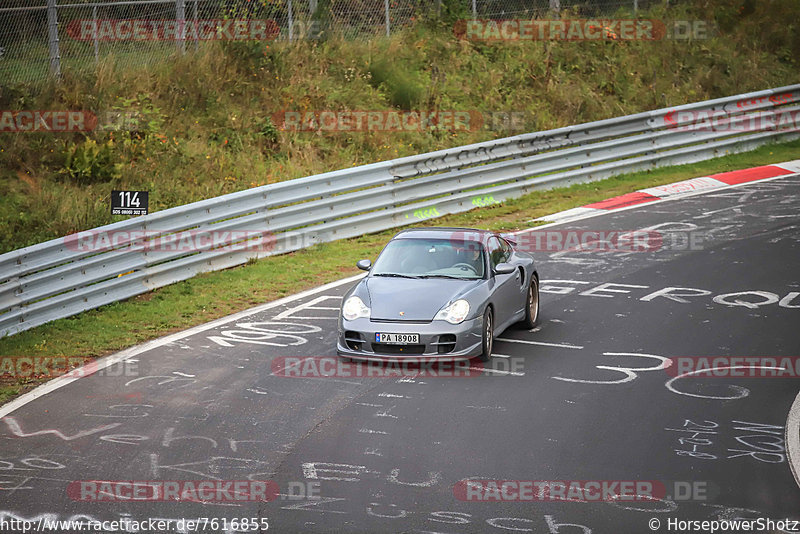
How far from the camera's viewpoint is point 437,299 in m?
11.3

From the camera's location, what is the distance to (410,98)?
2409cm

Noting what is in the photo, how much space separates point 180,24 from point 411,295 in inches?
510

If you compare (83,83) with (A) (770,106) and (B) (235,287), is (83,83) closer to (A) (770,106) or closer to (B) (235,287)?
(B) (235,287)

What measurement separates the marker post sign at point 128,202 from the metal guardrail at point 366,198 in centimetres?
46

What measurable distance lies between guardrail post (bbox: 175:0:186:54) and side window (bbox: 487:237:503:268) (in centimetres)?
1178

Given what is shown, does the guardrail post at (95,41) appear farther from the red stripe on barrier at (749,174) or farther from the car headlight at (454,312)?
the red stripe on barrier at (749,174)

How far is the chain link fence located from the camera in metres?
19.6

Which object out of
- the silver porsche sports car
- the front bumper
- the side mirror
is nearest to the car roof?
the silver porsche sports car

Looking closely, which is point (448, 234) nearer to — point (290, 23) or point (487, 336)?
point (487, 336)

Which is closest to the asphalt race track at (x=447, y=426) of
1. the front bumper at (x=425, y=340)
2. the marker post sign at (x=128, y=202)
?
the front bumper at (x=425, y=340)

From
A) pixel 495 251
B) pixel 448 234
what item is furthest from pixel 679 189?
pixel 448 234

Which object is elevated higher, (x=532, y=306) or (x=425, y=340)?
(x=425, y=340)

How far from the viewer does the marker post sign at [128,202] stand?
13.6 m

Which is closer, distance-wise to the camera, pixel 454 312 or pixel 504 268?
pixel 454 312
